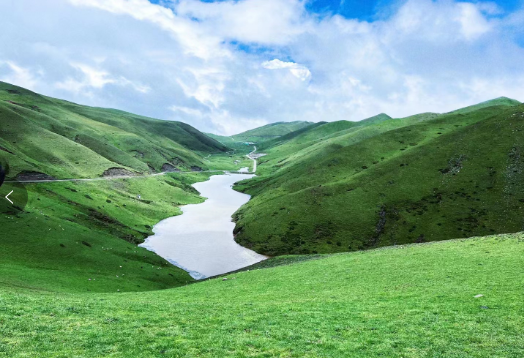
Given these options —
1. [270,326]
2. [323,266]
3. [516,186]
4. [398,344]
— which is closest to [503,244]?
[323,266]

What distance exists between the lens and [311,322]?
78.1 ft

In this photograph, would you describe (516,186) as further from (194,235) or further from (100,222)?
(100,222)

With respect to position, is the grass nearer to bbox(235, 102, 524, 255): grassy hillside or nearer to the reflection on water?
the reflection on water

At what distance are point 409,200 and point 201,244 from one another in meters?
77.2

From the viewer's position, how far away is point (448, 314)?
939 inches

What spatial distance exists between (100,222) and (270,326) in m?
89.5

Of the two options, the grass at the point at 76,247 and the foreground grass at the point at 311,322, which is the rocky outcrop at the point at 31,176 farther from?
the foreground grass at the point at 311,322

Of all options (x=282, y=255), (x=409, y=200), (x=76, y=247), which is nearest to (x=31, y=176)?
(x=76, y=247)

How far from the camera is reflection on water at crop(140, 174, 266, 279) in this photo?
295 feet

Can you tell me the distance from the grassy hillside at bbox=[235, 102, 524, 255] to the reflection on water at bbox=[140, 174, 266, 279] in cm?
640

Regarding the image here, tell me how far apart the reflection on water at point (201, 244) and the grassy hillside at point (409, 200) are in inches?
252

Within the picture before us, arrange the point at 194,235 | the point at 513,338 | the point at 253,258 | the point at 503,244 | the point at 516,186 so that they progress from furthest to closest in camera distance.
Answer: the point at 194,235 → the point at 516,186 → the point at 253,258 → the point at 503,244 → the point at 513,338

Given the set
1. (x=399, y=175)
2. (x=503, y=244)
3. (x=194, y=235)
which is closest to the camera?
(x=503, y=244)

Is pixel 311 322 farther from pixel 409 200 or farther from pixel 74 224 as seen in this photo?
pixel 409 200
